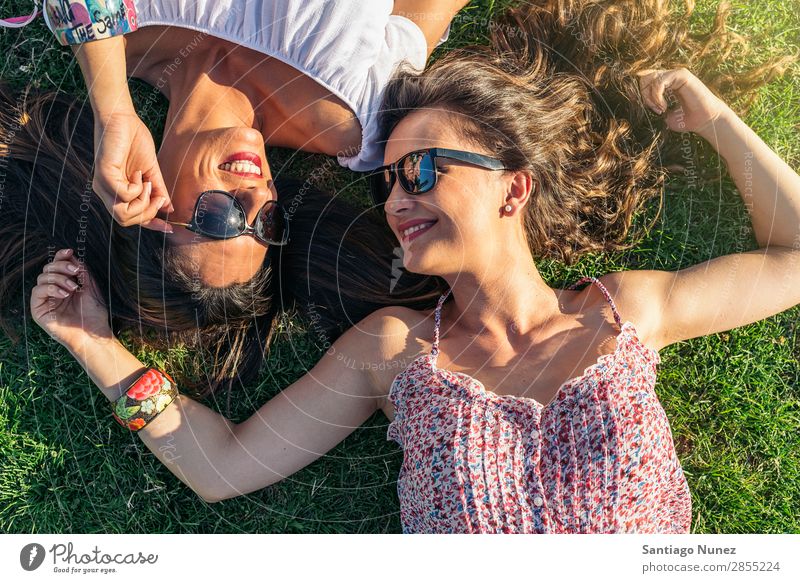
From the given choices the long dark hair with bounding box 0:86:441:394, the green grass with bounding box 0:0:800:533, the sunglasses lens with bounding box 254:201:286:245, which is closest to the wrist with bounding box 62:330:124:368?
the long dark hair with bounding box 0:86:441:394

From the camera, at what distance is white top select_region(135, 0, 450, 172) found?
7.96ft

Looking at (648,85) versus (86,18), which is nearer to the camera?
(86,18)

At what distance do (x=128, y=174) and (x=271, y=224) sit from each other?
0.57 m

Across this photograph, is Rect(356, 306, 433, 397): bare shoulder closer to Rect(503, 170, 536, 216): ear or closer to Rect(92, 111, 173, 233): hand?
Rect(503, 170, 536, 216): ear

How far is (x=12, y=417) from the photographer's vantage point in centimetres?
285

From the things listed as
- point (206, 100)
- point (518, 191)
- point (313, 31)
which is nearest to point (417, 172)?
point (518, 191)

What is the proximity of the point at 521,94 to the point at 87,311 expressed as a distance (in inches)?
78.4

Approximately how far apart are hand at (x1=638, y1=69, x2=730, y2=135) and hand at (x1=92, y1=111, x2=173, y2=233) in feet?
6.60

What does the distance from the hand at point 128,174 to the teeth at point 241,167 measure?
245 millimetres

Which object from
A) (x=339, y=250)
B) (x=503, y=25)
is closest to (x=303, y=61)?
(x=339, y=250)

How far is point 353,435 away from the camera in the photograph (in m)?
2.85

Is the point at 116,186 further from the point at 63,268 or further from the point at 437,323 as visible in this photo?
the point at 437,323

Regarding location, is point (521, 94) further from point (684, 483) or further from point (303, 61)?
point (684, 483)

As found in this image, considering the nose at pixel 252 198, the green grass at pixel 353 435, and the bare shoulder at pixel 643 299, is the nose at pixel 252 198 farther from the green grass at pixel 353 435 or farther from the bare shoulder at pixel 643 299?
the bare shoulder at pixel 643 299
